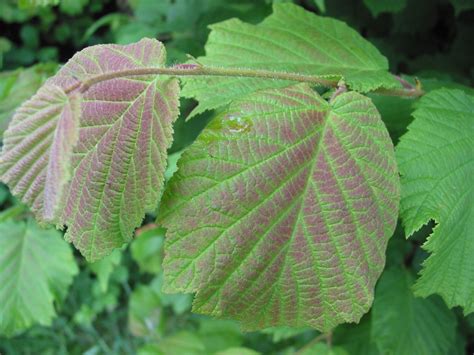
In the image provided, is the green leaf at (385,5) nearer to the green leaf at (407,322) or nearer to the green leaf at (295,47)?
the green leaf at (295,47)

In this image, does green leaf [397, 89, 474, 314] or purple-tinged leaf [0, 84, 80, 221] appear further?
green leaf [397, 89, 474, 314]

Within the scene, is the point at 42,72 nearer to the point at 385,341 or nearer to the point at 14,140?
the point at 14,140

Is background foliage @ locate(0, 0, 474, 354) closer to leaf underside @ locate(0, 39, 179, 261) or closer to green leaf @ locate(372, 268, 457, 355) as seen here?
green leaf @ locate(372, 268, 457, 355)

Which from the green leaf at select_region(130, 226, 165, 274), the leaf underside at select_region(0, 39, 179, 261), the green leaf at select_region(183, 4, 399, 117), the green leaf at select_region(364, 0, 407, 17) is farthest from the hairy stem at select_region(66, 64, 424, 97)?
the green leaf at select_region(130, 226, 165, 274)

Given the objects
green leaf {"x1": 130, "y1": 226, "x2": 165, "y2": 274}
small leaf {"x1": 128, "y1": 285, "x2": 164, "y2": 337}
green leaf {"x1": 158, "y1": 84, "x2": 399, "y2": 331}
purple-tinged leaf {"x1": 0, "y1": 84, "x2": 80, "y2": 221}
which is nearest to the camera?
purple-tinged leaf {"x1": 0, "y1": 84, "x2": 80, "y2": 221}

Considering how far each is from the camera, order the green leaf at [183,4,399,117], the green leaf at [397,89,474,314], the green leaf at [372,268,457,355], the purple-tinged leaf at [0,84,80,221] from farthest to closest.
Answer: the green leaf at [372,268,457,355], the green leaf at [183,4,399,117], the green leaf at [397,89,474,314], the purple-tinged leaf at [0,84,80,221]

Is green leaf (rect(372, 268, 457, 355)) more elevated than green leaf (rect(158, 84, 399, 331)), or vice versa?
green leaf (rect(158, 84, 399, 331))

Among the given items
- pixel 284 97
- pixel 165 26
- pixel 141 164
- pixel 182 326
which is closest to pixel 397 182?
pixel 284 97
